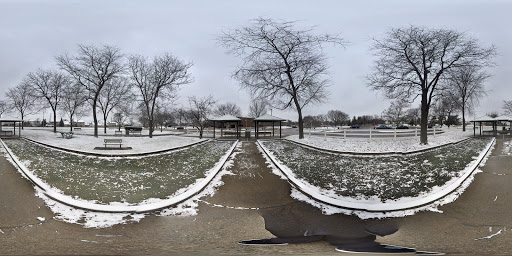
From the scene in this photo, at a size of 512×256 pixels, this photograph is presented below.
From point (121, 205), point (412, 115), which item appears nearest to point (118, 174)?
point (121, 205)

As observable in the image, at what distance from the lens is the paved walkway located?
4.40m

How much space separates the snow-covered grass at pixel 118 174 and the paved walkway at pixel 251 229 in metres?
1.16

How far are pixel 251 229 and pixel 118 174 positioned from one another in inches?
259

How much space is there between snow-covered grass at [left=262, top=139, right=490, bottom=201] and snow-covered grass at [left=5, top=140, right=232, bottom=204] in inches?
164

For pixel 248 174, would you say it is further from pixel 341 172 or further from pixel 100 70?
pixel 100 70

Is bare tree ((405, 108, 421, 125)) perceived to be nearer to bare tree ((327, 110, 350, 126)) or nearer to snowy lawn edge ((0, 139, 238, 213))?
bare tree ((327, 110, 350, 126))

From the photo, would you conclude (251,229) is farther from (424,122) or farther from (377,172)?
(424,122)

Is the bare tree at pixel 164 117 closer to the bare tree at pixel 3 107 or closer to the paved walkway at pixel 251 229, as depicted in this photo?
the bare tree at pixel 3 107

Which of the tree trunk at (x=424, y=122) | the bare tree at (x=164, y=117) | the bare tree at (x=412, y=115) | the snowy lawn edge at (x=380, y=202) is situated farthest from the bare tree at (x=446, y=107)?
the bare tree at (x=164, y=117)

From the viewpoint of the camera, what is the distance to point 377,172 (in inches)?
361

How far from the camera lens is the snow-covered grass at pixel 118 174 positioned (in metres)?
7.17

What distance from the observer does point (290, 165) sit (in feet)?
34.9

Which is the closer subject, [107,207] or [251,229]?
[251,229]

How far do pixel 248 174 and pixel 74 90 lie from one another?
1179 inches
